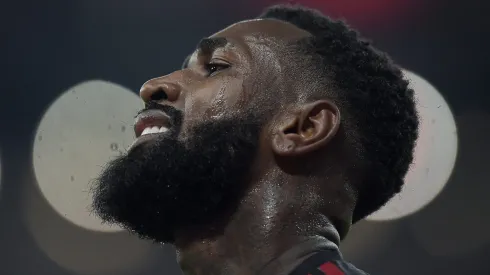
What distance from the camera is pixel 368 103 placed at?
1.13m

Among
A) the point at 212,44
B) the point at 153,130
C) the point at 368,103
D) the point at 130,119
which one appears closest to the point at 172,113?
the point at 153,130

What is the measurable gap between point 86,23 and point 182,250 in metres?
1.53

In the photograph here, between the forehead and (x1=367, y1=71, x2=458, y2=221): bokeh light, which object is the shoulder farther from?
(x1=367, y1=71, x2=458, y2=221): bokeh light

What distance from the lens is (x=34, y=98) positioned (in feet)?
7.78

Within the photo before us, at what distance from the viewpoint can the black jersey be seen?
97 cm

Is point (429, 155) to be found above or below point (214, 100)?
below

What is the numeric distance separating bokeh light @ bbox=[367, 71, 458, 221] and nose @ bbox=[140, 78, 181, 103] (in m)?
1.30

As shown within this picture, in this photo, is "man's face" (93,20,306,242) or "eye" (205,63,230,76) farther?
"eye" (205,63,230,76)

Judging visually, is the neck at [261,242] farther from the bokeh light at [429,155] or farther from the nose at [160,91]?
the bokeh light at [429,155]

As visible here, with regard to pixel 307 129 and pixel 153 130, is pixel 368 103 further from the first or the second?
pixel 153 130

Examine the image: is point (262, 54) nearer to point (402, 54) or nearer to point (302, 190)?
point (302, 190)

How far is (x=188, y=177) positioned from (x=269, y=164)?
123mm

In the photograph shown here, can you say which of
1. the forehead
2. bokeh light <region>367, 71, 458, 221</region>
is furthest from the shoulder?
bokeh light <region>367, 71, 458, 221</region>

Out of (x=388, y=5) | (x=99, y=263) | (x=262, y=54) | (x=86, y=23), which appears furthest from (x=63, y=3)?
(x=262, y=54)
